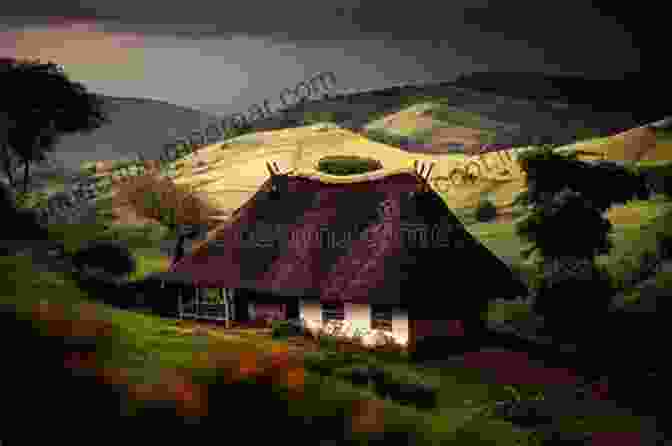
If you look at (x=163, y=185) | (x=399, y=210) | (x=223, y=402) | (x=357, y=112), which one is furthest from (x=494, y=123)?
(x=223, y=402)

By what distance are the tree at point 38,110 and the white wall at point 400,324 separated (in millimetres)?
28815

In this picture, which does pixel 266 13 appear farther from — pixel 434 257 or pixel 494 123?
pixel 494 123

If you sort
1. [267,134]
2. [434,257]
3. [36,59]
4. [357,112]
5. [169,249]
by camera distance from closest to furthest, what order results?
[434,257] → [36,59] → [169,249] → [267,134] → [357,112]

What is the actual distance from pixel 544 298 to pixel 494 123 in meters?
74.8

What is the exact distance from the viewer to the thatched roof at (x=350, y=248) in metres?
32.5

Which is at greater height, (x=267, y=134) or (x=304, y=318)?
(x=267, y=134)

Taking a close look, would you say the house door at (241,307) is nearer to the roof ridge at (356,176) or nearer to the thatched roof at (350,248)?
the thatched roof at (350,248)

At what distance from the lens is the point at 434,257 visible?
33.6 meters

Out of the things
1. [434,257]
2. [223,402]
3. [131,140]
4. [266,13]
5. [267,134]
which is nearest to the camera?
[223,402]

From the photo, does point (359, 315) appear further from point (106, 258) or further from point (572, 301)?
point (106, 258)

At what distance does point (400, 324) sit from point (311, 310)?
13.4 feet

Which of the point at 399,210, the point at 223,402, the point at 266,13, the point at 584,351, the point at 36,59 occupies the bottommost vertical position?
the point at 584,351

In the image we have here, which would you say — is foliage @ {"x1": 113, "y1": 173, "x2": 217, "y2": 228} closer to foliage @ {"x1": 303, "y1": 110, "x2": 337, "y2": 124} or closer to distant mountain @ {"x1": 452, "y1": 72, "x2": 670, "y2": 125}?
distant mountain @ {"x1": 452, "y1": 72, "x2": 670, "y2": 125}

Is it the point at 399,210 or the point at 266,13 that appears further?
the point at 266,13
